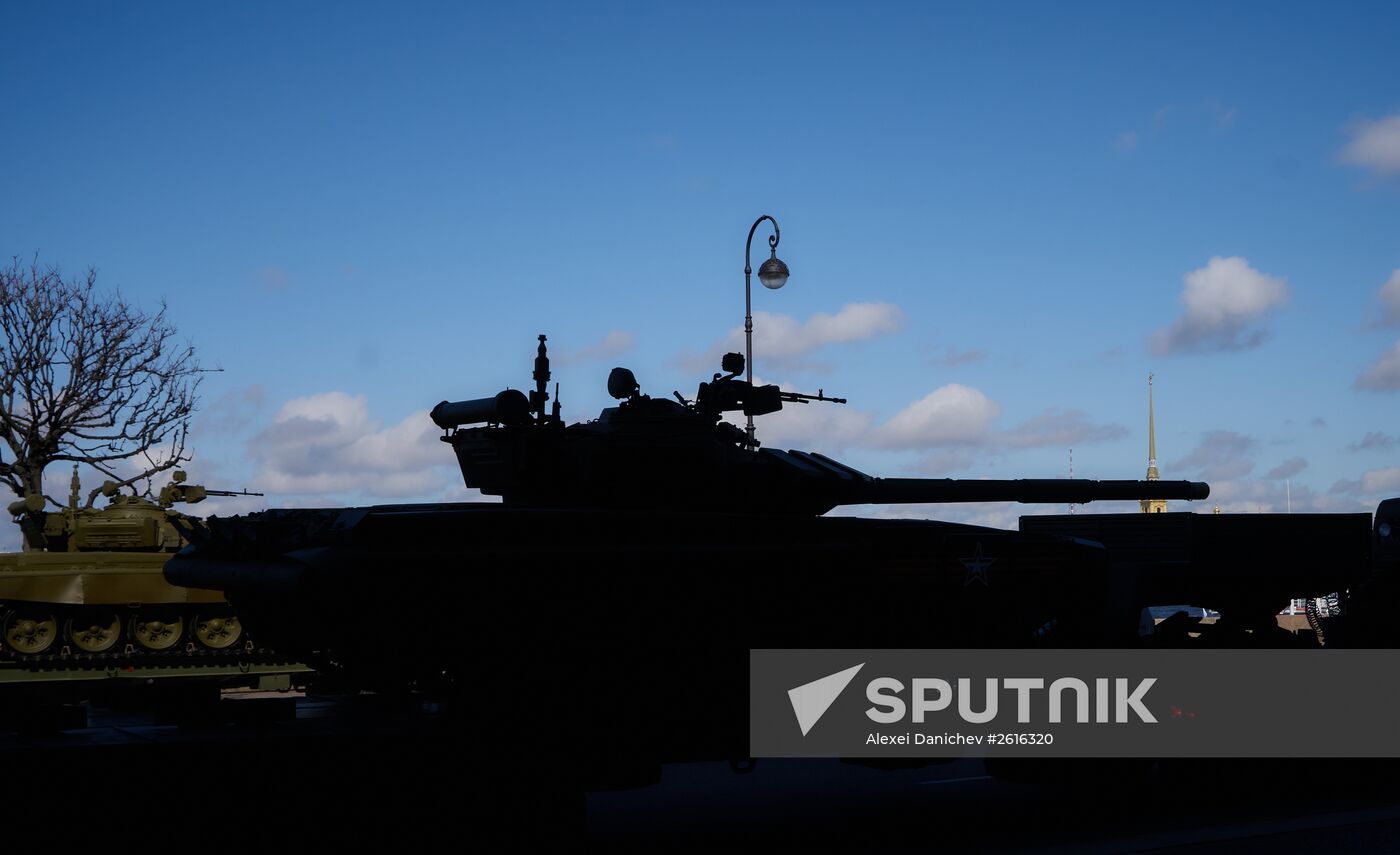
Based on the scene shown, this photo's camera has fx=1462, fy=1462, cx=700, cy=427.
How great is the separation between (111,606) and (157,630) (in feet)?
2.81

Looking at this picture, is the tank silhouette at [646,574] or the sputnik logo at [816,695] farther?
the sputnik logo at [816,695]

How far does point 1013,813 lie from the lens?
39.0 feet

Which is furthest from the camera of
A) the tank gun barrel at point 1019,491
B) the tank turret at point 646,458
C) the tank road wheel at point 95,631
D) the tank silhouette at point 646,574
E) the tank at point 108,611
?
the tank road wheel at point 95,631

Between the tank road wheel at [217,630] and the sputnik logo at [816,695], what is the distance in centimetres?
1672

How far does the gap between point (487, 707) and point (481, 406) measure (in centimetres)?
245

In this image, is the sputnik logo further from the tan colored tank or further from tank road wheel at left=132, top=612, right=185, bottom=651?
tank road wheel at left=132, top=612, right=185, bottom=651

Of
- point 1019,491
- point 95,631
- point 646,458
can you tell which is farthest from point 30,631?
point 1019,491

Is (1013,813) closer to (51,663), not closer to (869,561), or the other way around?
(869,561)

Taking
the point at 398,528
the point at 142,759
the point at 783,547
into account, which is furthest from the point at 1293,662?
the point at 142,759

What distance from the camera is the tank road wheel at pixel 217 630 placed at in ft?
80.7

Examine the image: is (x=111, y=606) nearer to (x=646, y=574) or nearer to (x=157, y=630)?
(x=157, y=630)

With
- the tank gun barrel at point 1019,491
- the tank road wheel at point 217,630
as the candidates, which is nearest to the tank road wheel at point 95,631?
the tank road wheel at point 217,630

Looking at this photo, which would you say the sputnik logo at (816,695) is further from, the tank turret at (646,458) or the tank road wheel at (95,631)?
the tank road wheel at (95,631)

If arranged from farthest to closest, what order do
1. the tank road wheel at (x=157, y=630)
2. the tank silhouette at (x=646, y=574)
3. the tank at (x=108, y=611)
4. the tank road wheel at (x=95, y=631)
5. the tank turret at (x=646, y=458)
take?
1. the tank road wheel at (x=157, y=630)
2. the tank road wheel at (x=95, y=631)
3. the tank at (x=108, y=611)
4. the tank turret at (x=646, y=458)
5. the tank silhouette at (x=646, y=574)
